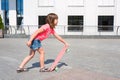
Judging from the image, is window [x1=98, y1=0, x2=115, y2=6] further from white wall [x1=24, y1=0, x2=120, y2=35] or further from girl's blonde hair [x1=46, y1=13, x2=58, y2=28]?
girl's blonde hair [x1=46, y1=13, x2=58, y2=28]

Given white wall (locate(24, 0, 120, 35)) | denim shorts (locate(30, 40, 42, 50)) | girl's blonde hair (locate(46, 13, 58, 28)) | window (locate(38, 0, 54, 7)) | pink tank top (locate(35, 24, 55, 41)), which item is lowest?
denim shorts (locate(30, 40, 42, 50))

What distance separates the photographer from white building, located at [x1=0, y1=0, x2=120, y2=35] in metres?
27.0

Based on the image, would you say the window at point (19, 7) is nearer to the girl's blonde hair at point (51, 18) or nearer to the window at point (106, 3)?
the window at point (106, 3)

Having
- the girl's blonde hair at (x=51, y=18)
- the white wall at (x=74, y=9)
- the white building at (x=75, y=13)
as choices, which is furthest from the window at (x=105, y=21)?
the girl's blonde hair at (x=51, y=18)

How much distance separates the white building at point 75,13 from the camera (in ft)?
88.4

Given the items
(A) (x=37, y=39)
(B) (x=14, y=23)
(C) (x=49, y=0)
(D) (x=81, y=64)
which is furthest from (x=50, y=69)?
(B) (x=14, y=23)

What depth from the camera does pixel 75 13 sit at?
2747 centimetres

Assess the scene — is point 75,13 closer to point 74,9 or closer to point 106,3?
point 74,9

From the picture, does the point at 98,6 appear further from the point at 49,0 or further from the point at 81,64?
the point at 81,64

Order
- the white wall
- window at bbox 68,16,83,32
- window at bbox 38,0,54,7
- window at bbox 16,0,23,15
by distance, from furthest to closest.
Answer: window at bbox 16,0,23,15 < window at bbox 38,0,54,7 < the white wall < window at bbox 68,16,83,32

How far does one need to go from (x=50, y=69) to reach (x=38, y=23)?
770 inches

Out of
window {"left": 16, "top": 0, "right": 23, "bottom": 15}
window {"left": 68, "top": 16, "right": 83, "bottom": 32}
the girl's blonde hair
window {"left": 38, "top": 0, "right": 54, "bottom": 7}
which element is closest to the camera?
the girl's blonde hair

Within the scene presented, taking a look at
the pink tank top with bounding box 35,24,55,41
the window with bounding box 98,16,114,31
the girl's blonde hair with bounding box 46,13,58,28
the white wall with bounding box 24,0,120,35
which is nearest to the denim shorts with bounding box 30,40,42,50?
the pink tank top with bounding box 35,24,55,41

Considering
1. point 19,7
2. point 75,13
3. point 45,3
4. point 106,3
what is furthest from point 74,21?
point 19,7
